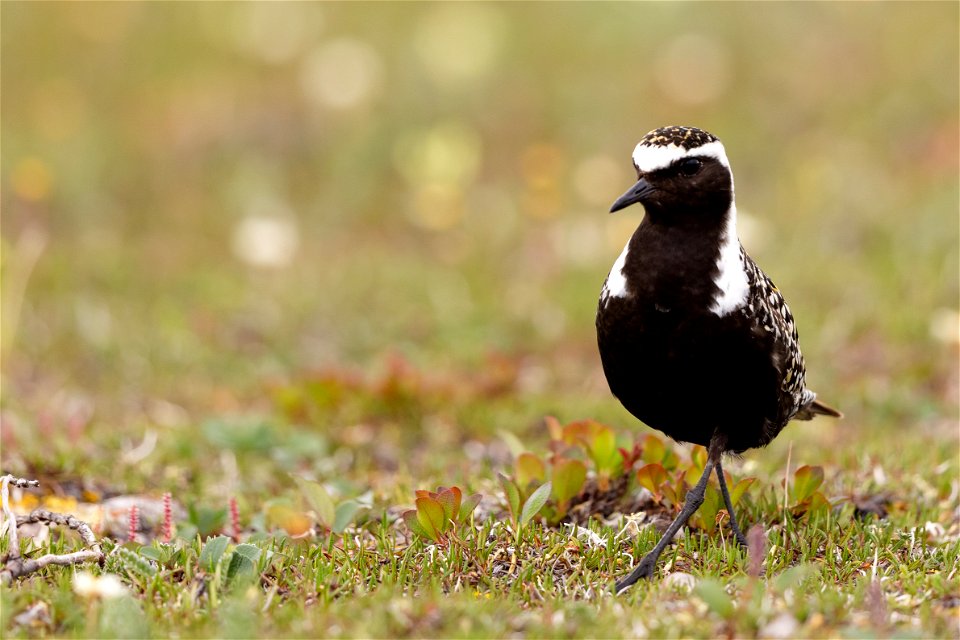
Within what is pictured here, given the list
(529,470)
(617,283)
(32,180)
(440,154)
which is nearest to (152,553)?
(529,470)

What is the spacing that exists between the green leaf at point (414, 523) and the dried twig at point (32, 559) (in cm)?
123

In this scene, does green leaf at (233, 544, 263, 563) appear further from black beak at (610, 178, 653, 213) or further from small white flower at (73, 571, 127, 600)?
black beak at (610, 178, 653, 213)

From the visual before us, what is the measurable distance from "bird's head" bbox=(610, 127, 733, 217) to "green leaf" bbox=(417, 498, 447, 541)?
1441mm

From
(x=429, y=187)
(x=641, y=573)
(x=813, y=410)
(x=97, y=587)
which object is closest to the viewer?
→ (x=97, y=587)

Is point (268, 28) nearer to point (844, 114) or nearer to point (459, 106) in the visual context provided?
point (459, 106)

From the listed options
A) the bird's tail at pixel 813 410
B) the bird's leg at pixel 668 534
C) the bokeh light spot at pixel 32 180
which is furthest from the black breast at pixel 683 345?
the bokeh light spot at pixel 32 180

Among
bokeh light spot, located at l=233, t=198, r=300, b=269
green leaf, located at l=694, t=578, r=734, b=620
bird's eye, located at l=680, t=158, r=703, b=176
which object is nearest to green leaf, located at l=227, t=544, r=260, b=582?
green leaf, located at l=694, t=578, r=734, b=620

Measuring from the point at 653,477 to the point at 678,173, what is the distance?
4.47 feet

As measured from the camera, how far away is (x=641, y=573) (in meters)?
4.59

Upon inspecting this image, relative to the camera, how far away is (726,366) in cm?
479

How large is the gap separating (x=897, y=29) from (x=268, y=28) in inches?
306

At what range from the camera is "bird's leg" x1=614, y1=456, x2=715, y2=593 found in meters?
4.56

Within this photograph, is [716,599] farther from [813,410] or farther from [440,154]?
[440,154]

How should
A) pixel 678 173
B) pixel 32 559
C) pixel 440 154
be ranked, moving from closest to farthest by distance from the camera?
pixel 32 559, pixel 678 173, pixel 440 154
